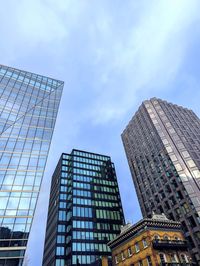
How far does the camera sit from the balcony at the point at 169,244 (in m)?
35.6

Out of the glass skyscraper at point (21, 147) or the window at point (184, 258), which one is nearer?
the window at point (184, 258)

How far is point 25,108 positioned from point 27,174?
87.4 ft

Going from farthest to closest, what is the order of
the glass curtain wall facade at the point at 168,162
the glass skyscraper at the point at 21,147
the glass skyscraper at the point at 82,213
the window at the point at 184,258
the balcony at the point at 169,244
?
the glass skyscraper at the point at 82,213 → the glass curtain wall facade at the point at 168,162 → the glass skyscraper at the point at 21,147 → the window at the point at 184,258 → the balcony at the point at 169,244

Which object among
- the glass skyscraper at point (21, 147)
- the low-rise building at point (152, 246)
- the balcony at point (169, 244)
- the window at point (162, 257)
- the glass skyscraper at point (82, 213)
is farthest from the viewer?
the glass skyscraper at point (82, 213)

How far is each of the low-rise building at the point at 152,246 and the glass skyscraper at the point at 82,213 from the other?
3347cm

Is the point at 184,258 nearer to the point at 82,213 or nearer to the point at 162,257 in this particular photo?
the point at 162,257

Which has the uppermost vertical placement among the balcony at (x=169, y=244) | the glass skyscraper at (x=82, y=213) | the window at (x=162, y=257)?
the glass skyscraper at (x=82, y=213)

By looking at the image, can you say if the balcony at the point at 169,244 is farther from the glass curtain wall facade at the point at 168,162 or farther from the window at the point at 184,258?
the glass curtain wall facade at the point at 168,162

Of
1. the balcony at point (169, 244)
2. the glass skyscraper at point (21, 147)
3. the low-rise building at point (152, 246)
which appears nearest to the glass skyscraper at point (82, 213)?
the glass skyscraper at point (21, 147)

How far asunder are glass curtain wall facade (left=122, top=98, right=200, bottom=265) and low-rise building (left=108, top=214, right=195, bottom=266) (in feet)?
64.8

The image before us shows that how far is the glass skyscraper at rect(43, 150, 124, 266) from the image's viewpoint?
72.6 m

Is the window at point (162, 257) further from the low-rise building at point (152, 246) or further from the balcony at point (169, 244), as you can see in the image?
the balcony at point (169, 244)

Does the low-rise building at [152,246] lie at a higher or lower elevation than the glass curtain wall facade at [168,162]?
lower

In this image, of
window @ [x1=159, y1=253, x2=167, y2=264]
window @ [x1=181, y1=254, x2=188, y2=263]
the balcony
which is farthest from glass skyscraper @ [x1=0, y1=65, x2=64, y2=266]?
window @ [x1=181, y1=254, x2=188, y2=263]
